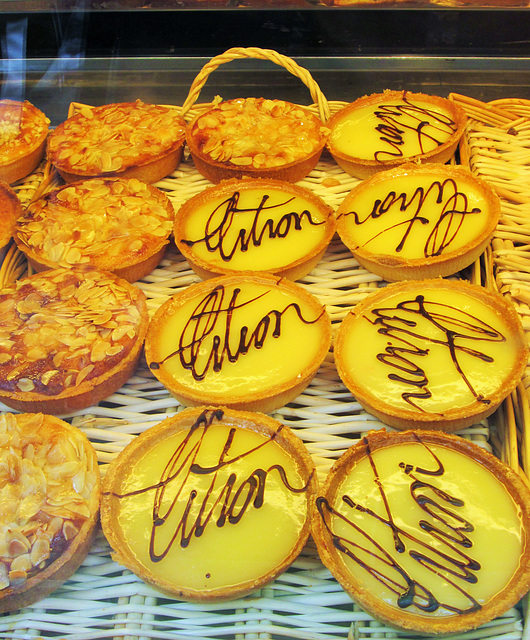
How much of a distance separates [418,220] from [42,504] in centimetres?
135

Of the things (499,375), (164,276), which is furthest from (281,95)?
(499,375)

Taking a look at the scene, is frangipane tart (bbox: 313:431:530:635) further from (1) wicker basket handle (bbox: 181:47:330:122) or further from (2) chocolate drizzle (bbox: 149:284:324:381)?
(1) wicker basket handle (bbox: 181:47:330:122)

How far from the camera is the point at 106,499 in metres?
1.39

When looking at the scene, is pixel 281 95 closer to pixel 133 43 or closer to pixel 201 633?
pixel 133 43

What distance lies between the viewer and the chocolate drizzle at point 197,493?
4.46 feet

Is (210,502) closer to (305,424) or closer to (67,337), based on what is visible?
(305,424)

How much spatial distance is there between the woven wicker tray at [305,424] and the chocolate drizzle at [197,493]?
0.12 m

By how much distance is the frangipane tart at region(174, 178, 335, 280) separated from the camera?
197 cm

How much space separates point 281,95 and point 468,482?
1.66m

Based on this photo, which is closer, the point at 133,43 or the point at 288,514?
the point at 288,514

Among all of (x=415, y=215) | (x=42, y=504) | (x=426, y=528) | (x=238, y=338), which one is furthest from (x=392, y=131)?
(x=42, y=504)

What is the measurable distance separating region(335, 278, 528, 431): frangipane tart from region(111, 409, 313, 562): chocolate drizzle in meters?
0.29

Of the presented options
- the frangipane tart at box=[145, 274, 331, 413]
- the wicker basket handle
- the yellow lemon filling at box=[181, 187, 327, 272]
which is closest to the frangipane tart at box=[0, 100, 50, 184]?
the wicker basket handle

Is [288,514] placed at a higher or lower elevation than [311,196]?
lower
